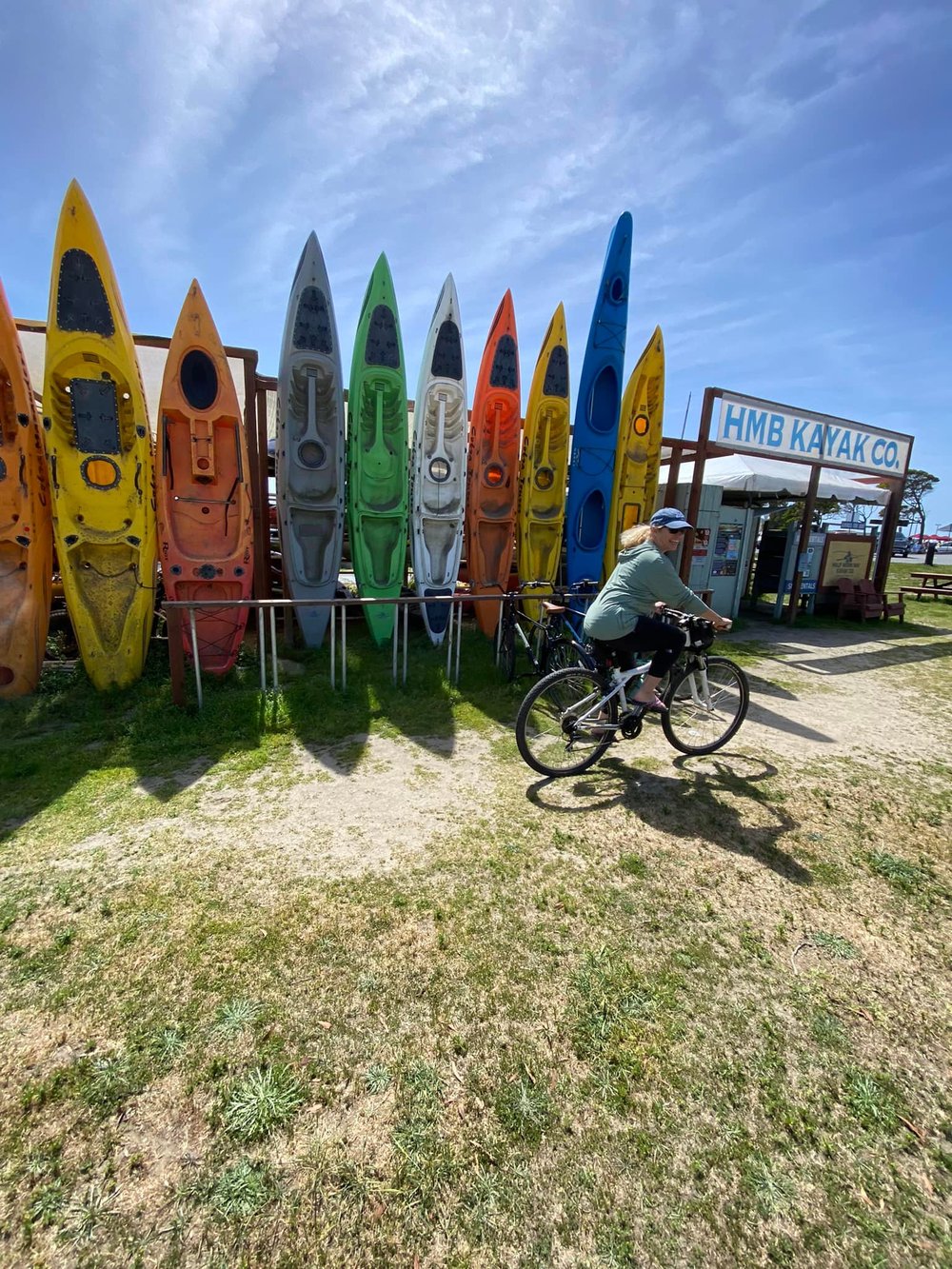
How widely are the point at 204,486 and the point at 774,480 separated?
32.4 ft

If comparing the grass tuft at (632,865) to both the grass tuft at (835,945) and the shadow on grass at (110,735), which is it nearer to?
the grass tuft at (835,945)

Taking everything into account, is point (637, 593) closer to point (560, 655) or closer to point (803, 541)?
point (560, 655)

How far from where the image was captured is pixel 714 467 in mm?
11602

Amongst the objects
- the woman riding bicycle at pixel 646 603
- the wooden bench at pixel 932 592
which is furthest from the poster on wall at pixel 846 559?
the woman riding bicycle at pixel 646 603

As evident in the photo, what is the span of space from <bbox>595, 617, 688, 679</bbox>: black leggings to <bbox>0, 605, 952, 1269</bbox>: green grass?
0.86 meters

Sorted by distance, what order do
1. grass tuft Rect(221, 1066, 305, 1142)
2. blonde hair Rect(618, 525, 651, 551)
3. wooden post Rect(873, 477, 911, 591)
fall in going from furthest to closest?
wooden post Rect(873, 477, 911, 591) < blonde hair Rect(618, 525, 651, 551) < grass tuft Rect(221, 1066, 305, 1142)

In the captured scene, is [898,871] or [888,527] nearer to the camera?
[898,871]

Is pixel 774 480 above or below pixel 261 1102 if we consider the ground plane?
above

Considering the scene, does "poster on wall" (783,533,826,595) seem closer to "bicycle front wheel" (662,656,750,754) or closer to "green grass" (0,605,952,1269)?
"bicycle front wheel" (662,656,750,754)

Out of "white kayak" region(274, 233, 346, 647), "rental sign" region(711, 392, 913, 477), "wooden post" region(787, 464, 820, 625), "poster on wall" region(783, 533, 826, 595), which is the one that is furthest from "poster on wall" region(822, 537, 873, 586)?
"white kayak" region(274, 233, 346, 647)

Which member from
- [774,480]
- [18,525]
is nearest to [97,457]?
[18,525]

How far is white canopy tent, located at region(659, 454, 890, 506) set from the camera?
10344mm

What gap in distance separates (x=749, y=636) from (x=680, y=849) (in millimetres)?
6953

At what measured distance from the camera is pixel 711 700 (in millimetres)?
4168
